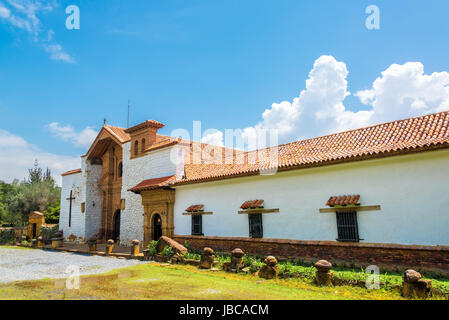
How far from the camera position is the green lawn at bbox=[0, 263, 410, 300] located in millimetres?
7336

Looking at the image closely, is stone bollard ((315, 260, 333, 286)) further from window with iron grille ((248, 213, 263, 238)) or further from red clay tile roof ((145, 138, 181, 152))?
red clay tile roof ((145, 138, 181, 152))

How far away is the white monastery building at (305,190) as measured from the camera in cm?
912

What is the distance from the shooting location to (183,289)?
8.19m

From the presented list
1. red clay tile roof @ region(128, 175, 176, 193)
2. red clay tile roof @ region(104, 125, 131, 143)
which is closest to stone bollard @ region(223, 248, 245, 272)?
red clay tile roof @ region(128, 175, 176, 193)

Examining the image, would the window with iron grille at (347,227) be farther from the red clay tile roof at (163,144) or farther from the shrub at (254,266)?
the red clay tile roof at (163,144)

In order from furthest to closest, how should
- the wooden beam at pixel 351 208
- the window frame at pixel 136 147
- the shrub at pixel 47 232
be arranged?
the shrub at pixel 47 232
the window frame at pixel 136 147
the wooden beam at pixel 351 208

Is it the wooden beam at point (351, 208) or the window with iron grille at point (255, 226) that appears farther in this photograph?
the window with iron grille at point (255, 226)

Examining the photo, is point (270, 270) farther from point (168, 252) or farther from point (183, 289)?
point (168, 252)

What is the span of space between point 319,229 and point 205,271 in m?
4.23

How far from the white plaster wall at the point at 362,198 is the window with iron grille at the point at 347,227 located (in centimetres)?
16

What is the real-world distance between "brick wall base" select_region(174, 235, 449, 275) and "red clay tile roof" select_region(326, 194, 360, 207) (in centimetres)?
129

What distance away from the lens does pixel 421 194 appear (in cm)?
909

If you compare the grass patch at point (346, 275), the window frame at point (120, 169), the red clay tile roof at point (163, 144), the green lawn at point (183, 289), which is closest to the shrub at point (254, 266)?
the grass patch at point (346, 275)
